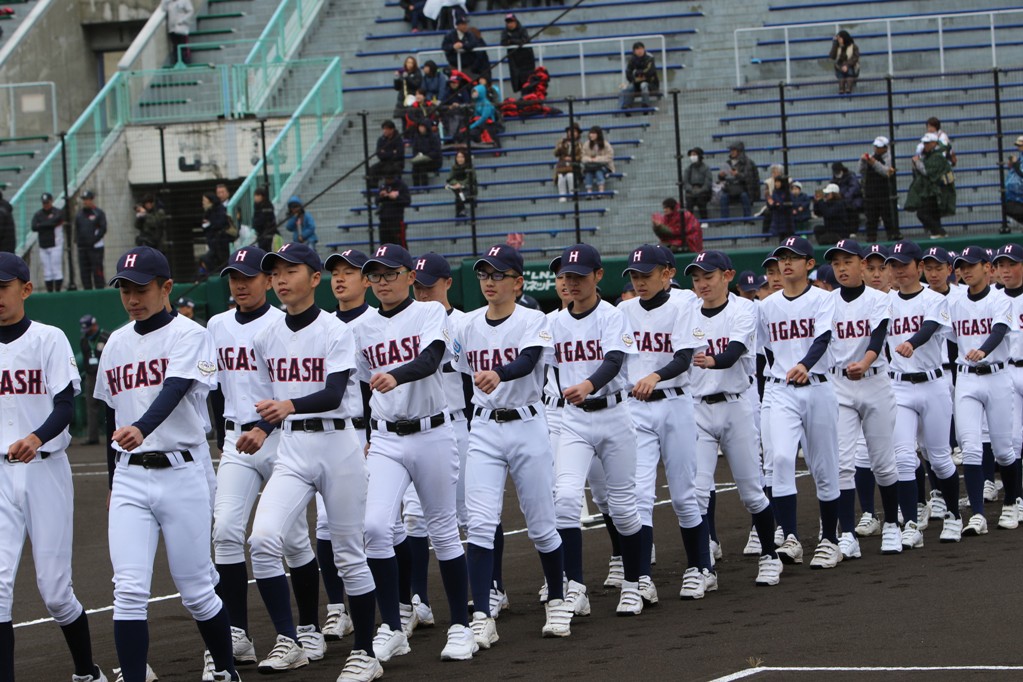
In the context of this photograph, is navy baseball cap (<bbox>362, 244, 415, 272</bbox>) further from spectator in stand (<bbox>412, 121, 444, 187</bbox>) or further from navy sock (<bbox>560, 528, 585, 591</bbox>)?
spectator in stand (<bbox>412, 121, 444, 187</bbox>)

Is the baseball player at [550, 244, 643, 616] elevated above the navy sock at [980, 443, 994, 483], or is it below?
above

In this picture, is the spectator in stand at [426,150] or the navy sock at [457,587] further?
the spectator in stand at [426,150]

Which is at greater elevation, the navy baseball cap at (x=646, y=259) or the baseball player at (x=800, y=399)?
the navy baseball cap at (x=646, y=259)

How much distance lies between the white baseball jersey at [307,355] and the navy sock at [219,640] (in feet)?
3.54

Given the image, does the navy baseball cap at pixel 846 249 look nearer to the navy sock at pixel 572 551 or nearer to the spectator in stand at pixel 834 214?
the navy sock at pixel 572 551

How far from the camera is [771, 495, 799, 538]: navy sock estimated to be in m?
10.7

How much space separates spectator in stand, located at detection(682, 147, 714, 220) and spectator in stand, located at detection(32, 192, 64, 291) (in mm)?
10007

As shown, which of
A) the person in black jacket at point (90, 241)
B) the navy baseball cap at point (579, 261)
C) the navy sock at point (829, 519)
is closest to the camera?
the navy baseball cap at point (579, 261)

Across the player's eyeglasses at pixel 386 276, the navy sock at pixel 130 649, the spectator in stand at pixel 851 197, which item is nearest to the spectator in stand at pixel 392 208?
the spectator in stand at pixel 851 197

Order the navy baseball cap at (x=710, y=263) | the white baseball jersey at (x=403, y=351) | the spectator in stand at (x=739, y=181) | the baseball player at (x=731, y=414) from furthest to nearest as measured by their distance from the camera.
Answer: the spectator in stand at (x=739, y=181), the navy baseball cap at (x=710, y=263), the baseball player at (x=731, y=414), the white baseball jersey at (x=403, y=351)

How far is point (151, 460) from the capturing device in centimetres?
726

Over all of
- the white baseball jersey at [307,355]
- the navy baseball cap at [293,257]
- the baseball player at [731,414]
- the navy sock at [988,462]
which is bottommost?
the navy sock at [988,462]

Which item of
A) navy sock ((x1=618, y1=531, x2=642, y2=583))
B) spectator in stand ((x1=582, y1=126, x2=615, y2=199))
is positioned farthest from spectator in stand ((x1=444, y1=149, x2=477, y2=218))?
navy sock ((x1=618, y1=531, x2=642, y2=583))

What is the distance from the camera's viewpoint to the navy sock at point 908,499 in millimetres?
11469
